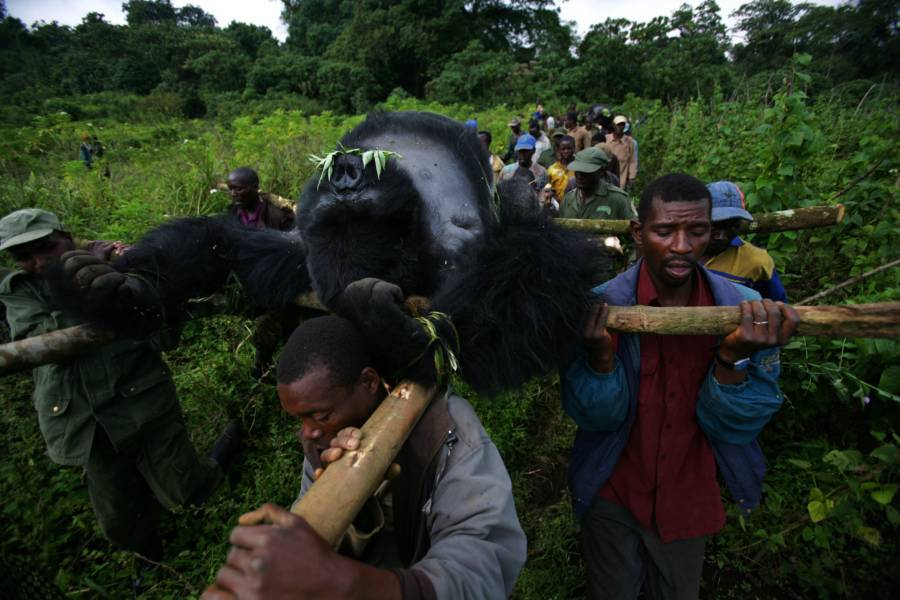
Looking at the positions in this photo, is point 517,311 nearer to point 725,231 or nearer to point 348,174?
point 348,174

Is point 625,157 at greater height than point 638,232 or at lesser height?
greater

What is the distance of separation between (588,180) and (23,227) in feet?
13.4

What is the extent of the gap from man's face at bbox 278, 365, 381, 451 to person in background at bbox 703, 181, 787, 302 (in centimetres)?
210

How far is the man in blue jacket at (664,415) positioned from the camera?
1502 mm

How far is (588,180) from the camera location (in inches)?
169

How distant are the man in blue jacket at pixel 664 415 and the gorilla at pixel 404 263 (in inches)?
7.4

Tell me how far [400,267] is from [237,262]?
1.04 meters

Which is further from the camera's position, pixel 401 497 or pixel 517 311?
pixel 517 311

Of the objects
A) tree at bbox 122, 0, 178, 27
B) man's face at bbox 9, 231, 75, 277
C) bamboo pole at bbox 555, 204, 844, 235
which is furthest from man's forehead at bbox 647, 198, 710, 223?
tree at bbox 122, 0, 178, 27

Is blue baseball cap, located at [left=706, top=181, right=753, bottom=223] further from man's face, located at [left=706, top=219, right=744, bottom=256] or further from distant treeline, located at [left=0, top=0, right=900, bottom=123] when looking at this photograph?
distant treeline, located at [left=0, top=0, right=900, bottom=123]

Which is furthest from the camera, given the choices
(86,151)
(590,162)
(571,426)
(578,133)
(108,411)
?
(578,133)

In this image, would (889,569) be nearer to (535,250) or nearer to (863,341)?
(863,341)

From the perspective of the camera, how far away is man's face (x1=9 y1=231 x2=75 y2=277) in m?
2.18

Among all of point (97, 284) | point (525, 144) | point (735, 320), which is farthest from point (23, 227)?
point (525, 144)
